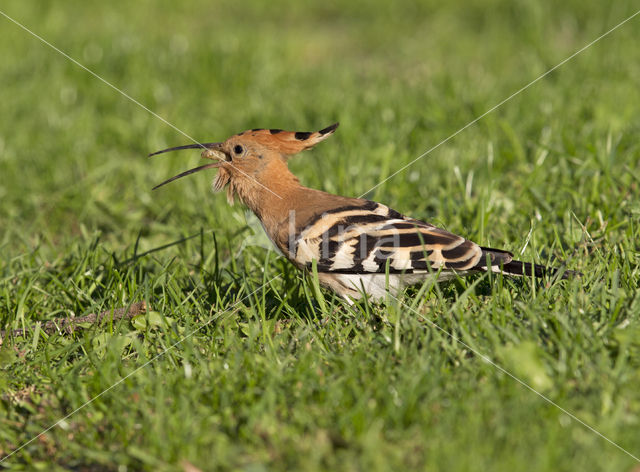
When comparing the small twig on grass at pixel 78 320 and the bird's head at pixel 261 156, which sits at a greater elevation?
the bird's head at pixel 261 156

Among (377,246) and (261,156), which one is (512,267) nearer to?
(377,246)

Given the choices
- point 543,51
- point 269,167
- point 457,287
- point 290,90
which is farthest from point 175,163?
point 543,51

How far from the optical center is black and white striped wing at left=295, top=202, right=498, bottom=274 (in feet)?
10.5

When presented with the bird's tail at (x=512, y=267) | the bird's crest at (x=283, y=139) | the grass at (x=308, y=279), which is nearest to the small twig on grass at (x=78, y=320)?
the grass at (x=308, y=279)

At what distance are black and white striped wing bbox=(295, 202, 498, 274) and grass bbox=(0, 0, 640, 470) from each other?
6.4 inches

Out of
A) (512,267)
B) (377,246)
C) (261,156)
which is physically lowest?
(512,267)

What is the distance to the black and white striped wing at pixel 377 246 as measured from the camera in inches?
126

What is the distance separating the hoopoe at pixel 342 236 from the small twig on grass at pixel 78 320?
28.6 inches

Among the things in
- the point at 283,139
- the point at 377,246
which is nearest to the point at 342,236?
the point at 377,246

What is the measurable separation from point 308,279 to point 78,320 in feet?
3.58

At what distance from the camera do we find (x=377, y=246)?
332cm

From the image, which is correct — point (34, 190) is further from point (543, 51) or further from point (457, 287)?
point (543, 51)

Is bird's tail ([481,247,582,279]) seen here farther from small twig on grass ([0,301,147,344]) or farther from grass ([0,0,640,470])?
small twig on grass ([0,301,147,344])

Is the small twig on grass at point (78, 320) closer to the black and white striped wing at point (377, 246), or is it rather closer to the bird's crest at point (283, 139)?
the black and white striped wing at point (377, 246)
